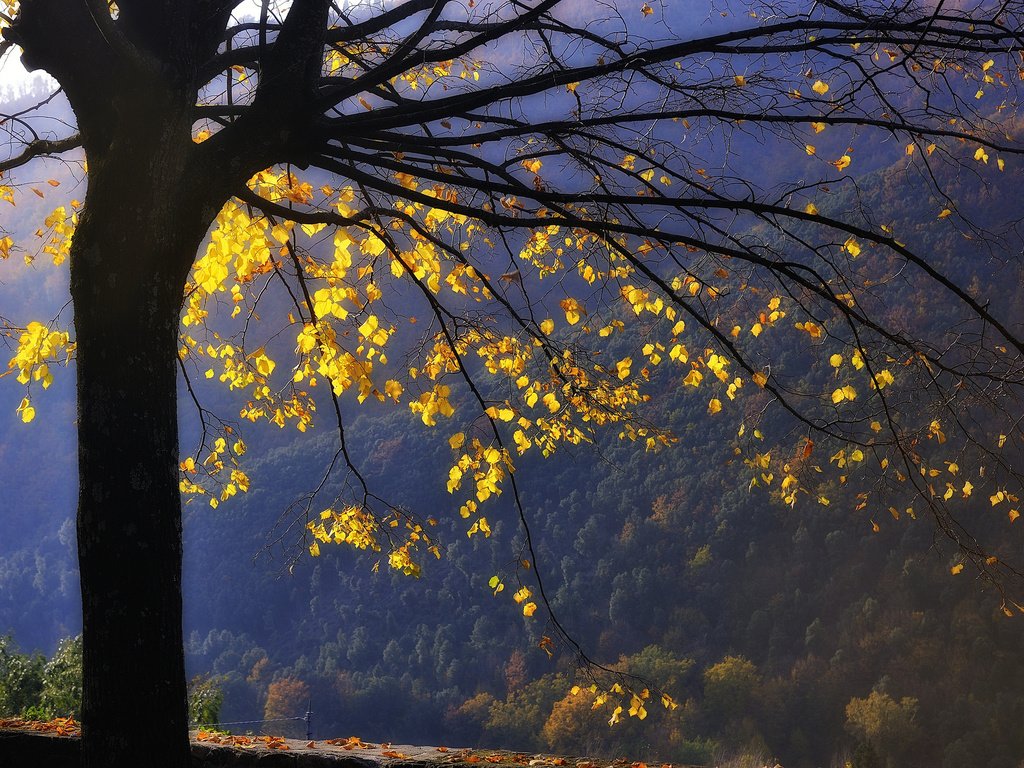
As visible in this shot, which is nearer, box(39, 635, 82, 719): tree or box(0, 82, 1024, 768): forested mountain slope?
box(39, 635, 82, 719): tree

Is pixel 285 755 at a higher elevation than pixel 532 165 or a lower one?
lower

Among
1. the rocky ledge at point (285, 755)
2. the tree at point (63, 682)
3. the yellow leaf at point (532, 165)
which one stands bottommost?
the rocky ledge at point (285, 755)

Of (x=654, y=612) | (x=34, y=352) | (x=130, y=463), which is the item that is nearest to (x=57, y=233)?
(x=34, y=352)

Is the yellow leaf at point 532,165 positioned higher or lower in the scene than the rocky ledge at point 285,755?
higher

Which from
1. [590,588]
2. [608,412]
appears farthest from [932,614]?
[608,412]

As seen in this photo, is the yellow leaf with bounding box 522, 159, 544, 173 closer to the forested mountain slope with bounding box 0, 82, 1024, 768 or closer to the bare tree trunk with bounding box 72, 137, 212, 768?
the bare tree trunk with bounding box 72, 137, 212, 768

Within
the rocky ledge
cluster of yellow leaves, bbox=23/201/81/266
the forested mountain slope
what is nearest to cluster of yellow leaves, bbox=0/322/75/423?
cluster of yellow leaves, bbox=23/201/81/266

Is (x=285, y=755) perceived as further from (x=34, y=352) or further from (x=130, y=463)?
(x=34, y=352)

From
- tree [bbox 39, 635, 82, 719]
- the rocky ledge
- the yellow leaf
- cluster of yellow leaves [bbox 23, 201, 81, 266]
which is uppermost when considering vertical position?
the yellow leaf

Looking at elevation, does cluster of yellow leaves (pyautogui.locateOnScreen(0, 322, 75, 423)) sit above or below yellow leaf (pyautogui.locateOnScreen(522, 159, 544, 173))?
below

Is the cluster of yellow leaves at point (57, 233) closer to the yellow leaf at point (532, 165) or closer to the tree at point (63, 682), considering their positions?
the yellow leaf at point (532, 165)

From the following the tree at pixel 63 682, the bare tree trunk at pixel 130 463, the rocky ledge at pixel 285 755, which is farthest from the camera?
the tree at pixel 63 682

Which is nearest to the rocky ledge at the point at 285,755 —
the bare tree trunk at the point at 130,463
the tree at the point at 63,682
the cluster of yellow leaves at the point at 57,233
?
the bare tree trunk at the point at 130,463

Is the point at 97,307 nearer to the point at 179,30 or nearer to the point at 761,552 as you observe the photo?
the point at 179,30
